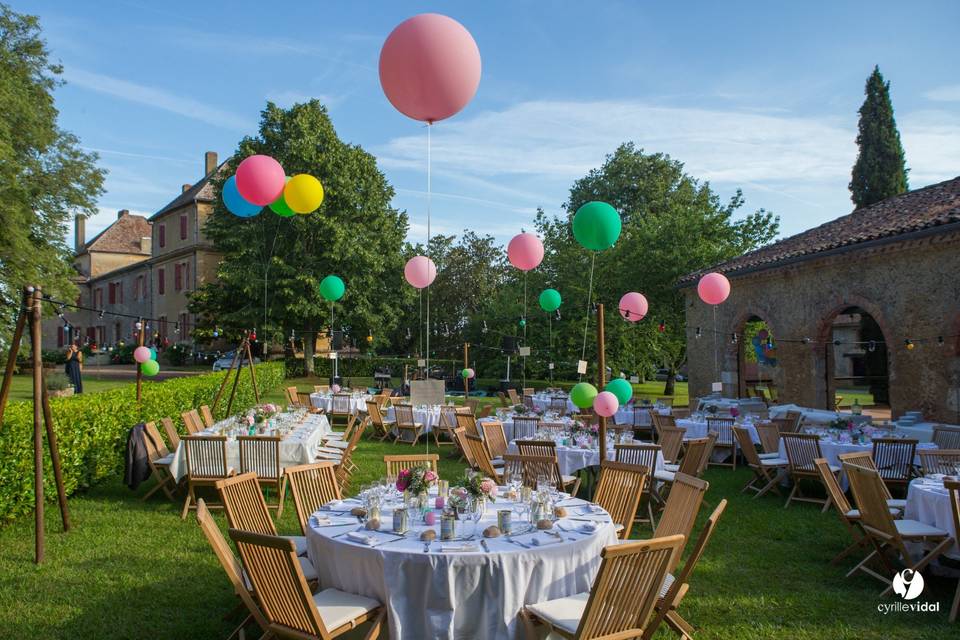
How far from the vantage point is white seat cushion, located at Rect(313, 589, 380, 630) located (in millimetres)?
3701

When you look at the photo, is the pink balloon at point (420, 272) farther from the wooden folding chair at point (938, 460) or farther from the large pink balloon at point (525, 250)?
the wooden folding chair at point (938, 460)

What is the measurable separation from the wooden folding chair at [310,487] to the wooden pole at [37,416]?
2.38 m

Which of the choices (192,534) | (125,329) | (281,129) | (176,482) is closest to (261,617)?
(192,534)

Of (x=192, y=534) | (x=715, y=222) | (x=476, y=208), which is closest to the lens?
(x=192, y=534)

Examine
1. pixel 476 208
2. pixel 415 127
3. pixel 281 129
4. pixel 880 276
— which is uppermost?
pixel 281 129

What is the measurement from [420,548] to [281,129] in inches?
1072

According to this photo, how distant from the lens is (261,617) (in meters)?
3.85

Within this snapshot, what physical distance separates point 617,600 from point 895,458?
6711 millimetres

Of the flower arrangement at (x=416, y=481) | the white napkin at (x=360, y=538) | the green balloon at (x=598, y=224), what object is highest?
Result: the green balloon at (x=598, y=224)

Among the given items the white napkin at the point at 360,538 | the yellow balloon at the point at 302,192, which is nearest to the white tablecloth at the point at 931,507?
the white napkin at the point at 360,538

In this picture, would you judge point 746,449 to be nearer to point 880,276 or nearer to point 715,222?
point 880,276

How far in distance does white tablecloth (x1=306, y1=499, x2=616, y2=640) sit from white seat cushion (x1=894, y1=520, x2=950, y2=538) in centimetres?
342

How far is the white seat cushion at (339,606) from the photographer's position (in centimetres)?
370

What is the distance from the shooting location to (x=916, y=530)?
563cm
